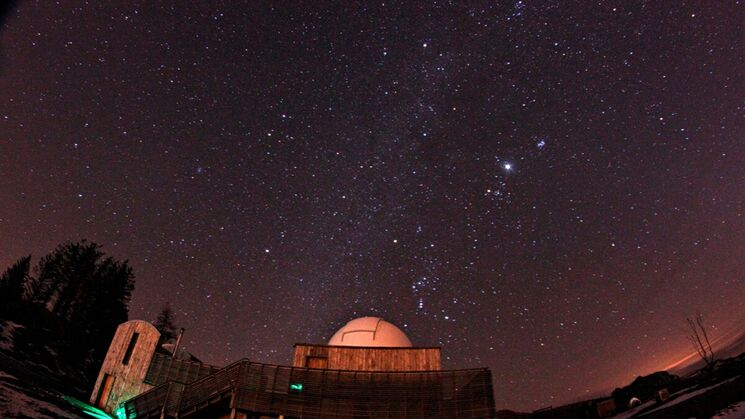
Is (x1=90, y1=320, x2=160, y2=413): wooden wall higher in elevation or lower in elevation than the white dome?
lower

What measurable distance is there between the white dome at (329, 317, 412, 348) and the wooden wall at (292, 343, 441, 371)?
1.69 m

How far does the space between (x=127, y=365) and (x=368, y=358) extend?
59.9 ft

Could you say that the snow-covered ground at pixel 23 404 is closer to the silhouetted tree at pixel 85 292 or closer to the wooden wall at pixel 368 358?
the wooden wall at pixel 368 358

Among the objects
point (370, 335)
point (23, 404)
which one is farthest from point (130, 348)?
point (370, 335)

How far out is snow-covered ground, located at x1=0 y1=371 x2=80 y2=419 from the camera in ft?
53.9

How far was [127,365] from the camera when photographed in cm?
3058

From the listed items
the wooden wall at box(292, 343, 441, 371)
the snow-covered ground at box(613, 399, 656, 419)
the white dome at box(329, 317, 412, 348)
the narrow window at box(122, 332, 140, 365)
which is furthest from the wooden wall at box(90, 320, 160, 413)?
the snow-covered ground at box(613, 399, 656, 419)

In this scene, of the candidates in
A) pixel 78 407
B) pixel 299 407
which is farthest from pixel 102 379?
pixel 299 407

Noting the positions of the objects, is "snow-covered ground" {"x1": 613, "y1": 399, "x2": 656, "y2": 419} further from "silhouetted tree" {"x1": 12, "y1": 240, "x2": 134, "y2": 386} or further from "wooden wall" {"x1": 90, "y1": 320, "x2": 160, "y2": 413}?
"silhouetted tree" {"x1": 12, "y1": 240, "x2": 134, "y2": 386}

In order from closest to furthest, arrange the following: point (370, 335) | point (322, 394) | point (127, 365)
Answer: point (322, 394) < point (370, 335) < point (127, 365)

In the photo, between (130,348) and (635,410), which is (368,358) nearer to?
(130,348)

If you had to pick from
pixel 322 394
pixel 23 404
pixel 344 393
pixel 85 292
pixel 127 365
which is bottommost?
pixel 23 404

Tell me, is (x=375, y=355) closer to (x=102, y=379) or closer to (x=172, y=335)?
(x=102, y=379)

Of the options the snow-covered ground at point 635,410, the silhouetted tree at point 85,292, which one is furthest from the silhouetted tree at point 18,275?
the snow-covered ground at point 635,410
